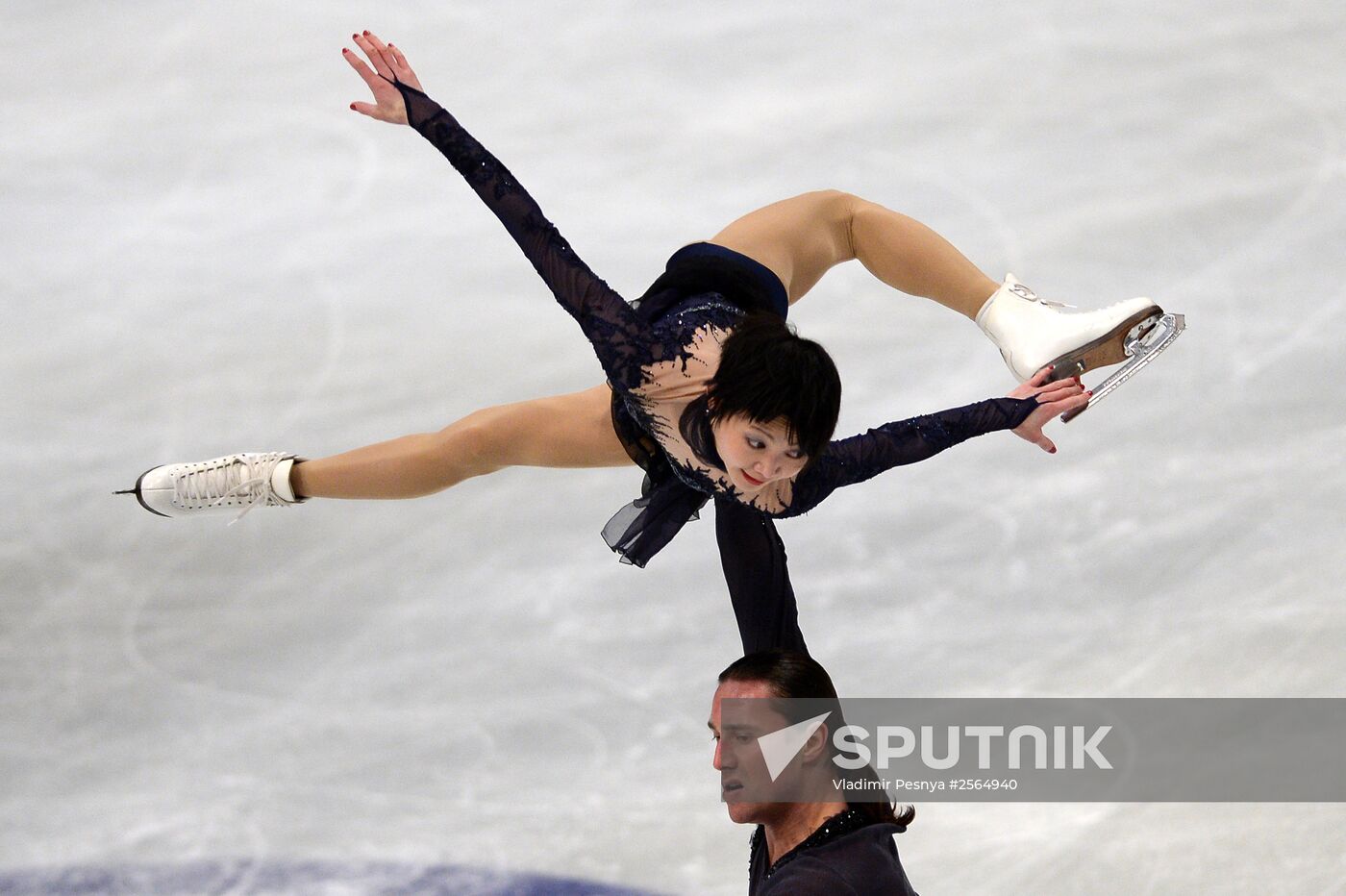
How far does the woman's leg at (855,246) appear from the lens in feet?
11.1

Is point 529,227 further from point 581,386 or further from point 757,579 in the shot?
point 581,386

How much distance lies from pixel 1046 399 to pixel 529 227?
43.0 inches

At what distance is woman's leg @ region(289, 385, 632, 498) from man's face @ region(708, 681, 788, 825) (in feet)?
2.80

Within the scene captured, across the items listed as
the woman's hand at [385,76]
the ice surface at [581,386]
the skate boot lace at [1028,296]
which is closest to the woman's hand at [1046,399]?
the skate boot lace at [1028,296]

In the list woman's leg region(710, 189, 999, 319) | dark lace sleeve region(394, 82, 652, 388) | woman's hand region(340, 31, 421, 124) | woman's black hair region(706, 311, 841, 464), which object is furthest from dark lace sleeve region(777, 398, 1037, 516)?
woman's hand region(340, 31, 421, 124)

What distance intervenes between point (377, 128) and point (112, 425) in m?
1.80

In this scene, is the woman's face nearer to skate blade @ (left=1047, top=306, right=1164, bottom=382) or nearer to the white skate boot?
skate blade @ (left=1047, top=306, right=1164, bottom=382)

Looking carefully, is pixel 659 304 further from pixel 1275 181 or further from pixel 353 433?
pixel 1275 181

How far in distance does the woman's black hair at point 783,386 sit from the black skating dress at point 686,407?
129 mm

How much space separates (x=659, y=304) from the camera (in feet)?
10.7


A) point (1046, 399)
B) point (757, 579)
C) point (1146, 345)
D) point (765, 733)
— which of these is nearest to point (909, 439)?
point (1046, 399)

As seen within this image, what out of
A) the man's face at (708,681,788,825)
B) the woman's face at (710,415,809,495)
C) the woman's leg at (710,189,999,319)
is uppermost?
the woman's leg at (710,189,999,319)

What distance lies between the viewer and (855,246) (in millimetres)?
3535

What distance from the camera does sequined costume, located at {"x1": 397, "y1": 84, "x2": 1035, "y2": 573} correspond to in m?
2.82
